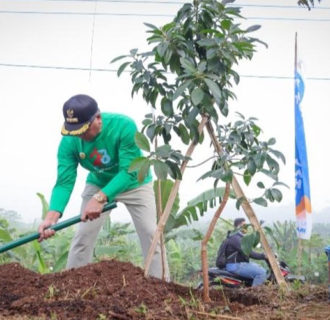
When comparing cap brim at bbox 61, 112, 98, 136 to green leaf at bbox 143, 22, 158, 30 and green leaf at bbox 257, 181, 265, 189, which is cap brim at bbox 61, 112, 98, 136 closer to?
green leaf at bbox 143, 22, 158, 30

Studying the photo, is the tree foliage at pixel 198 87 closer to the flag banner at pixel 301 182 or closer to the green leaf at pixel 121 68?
the green leaf at pixel 121 68

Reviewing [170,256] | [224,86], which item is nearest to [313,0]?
[224,86]

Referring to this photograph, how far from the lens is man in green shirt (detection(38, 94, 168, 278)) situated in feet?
12.2

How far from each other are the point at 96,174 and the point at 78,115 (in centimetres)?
62

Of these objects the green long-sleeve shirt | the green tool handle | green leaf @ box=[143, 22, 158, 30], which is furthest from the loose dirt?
green leaf @ box=[143, 22, 158, 30]

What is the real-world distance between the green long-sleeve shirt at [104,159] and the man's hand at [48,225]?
2.9 inches

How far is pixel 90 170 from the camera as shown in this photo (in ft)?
13.8

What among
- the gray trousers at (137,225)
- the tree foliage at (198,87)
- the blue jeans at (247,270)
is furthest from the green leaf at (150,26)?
the blue jeans at (247,270)

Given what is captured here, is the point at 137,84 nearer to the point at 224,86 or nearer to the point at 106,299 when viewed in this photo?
the point at 224,86

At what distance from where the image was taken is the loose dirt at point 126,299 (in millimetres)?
2912

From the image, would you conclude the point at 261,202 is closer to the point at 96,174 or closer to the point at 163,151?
the point at 163,151

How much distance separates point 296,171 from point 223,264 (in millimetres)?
1431

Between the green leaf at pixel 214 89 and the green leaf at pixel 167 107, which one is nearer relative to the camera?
the green leaf at pixel 214 89

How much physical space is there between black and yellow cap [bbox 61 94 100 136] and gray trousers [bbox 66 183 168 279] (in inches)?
25.9
